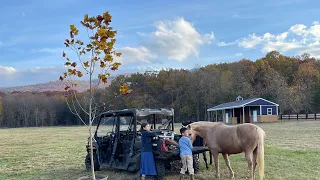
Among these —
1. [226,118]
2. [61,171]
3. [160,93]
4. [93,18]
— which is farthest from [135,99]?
[93,18]

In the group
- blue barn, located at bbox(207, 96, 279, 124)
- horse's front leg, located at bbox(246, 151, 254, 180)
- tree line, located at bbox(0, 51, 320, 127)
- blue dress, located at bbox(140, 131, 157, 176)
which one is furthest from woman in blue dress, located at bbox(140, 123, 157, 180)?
tree line, located at bbox(0, 51, 320, 127)

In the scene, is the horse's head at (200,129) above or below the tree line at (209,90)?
below

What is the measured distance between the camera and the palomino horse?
7879mm

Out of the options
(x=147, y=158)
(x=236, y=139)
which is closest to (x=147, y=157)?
(x=147, y=158)

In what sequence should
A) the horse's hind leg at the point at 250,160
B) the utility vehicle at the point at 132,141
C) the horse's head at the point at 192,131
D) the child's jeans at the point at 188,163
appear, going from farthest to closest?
the horse's head at the point at 192,131
the utility vehicle at the point at 132,141
the child's jeans at the point at 188,163
the horse's hind leg at the point at 250,160

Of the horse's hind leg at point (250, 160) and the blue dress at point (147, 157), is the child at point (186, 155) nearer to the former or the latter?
the blue dress at point (147, 157)

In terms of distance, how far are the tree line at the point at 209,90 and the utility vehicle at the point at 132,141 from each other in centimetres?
3893

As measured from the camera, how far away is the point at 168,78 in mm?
76875

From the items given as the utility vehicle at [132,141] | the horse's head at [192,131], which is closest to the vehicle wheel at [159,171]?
the utility vehicle at [132,141]

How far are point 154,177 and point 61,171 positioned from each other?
4.09 m

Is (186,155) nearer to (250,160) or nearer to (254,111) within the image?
(250,160)

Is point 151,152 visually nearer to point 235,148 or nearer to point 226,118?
point 235,148

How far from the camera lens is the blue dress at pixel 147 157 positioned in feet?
26.7

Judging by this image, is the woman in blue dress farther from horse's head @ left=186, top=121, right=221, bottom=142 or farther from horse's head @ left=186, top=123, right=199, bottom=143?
horse's head @ left=186, top=121, right=221, bottom=142
